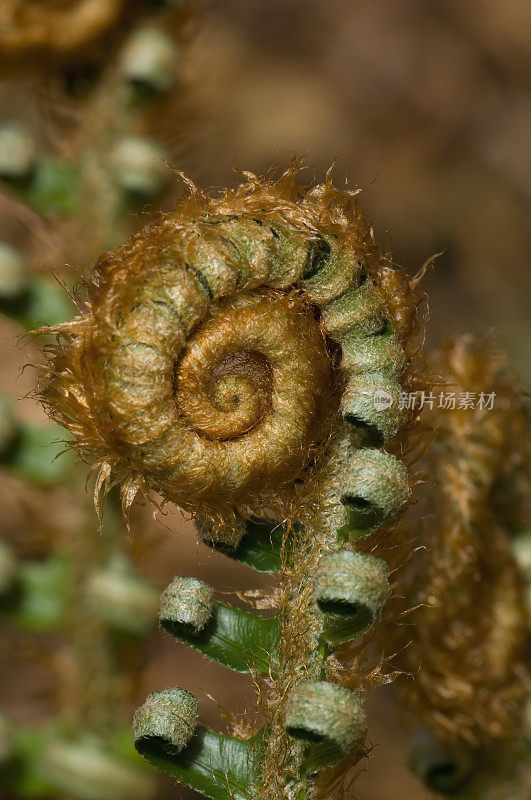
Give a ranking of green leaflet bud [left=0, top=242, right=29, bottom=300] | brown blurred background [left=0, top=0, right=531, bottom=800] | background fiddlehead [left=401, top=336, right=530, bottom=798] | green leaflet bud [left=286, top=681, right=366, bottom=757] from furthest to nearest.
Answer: brown blurred background [left=0, top=0, right=531, bottom=800] → green leaflet bud [left=0, top=242, right=29, bottom=300] → background fiddlehead [left=401, top=336, right=530, bottom=798] → green leaflet bud [left=286, top=681, right=366, bottom=757]

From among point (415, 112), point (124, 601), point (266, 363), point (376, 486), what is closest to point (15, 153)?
point (124, 601)

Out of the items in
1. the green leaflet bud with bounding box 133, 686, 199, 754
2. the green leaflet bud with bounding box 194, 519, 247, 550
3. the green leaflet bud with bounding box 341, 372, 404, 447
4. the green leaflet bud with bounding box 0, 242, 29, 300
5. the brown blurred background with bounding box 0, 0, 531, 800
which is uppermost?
the brown blurred background with bounding box 0, 0, 531, 800

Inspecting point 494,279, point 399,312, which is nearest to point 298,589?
point 399,312

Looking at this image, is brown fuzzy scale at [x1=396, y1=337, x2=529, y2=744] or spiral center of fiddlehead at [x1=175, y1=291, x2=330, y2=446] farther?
brown fuzzy scale at [x1=396, y1=337, x2=529, y2=744]

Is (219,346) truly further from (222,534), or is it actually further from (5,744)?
(5,744)

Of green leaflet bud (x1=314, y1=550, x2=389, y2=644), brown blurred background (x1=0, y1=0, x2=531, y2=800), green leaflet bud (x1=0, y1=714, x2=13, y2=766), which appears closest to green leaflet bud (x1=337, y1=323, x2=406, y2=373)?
green leaflet bud (x1=314, y1=550, x2=389, y2=644)

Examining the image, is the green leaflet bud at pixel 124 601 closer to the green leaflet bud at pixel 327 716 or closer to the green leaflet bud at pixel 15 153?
the green leaflet bud at pixel 15 153

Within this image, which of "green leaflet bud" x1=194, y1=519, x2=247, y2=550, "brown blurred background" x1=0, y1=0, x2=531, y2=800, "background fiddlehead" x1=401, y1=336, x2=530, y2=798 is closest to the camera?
"green leaflet bud" x1=194, y1=519, x2=247, y2=550

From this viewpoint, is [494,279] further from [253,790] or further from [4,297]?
[253,790]

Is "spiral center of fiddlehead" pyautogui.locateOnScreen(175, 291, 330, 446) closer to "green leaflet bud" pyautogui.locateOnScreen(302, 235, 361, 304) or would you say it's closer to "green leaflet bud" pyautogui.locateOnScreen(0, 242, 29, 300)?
"green leaflet bud" pyautogui.locateOnScreen(302, 235, 361, 304)
